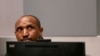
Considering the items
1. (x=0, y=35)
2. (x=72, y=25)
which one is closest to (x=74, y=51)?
(x=72, y=25)

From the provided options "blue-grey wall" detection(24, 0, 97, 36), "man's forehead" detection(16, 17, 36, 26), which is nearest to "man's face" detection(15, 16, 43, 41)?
"man's forehead" detection(16, 17, 36, 26)

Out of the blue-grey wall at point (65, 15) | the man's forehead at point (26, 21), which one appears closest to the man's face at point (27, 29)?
the man's forehead at point (26, 21)

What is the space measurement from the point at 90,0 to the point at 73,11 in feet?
0.32

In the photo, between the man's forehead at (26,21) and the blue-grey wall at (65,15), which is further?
the blue-grey wall at (65,15)

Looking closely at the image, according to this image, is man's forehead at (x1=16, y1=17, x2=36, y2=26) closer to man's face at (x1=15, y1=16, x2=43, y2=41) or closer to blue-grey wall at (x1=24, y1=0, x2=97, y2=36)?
man's face at (x1=15, y1=16, x2=43, y2=41)

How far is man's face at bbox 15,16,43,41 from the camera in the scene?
0.67 metres

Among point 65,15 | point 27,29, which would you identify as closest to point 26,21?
point 27,29

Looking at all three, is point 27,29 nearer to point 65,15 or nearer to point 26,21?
point 26,21

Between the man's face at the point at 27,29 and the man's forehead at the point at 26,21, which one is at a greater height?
the man's forehead at the point at 26,21

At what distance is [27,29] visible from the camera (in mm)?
680

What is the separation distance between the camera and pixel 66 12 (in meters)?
1.01

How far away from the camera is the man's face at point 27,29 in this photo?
2.20ft

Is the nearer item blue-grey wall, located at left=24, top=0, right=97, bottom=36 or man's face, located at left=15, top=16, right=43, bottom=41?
man's face, located at left=15, top=16, right=43, bottom=41

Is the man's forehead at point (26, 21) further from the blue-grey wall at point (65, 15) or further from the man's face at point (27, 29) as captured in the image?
the blue-grey wall at point (65, 15)
